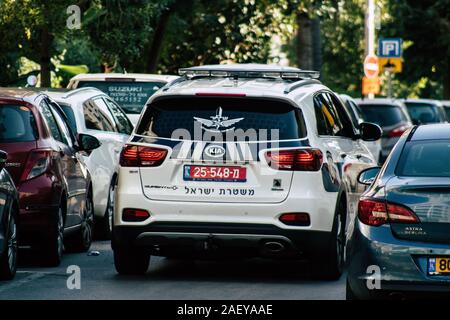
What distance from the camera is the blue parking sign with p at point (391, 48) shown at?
131 feet

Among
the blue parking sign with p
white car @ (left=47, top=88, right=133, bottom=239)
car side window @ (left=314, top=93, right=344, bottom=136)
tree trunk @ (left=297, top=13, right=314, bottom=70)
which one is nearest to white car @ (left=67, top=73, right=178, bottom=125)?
white car @ (left=47, top=88, right=133, bottom=239)

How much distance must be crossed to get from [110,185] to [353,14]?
124 ft

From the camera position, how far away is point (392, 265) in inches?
368

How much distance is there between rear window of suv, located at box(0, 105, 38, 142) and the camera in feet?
42.3

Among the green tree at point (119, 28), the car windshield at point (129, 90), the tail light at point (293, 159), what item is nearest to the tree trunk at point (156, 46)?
the green tree at point (119, 28)

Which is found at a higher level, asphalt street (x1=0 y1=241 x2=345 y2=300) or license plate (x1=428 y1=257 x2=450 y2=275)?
license plate (x1=428 y1=257 x2=450 y2=275)

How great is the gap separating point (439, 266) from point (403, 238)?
297mm

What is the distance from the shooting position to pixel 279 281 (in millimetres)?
12148

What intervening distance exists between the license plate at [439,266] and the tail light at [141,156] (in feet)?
10.6

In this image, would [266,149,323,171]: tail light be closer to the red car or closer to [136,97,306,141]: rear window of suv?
[136,97,306,141]: rear window of suv

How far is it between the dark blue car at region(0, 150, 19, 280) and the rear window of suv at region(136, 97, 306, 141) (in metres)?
1.17
